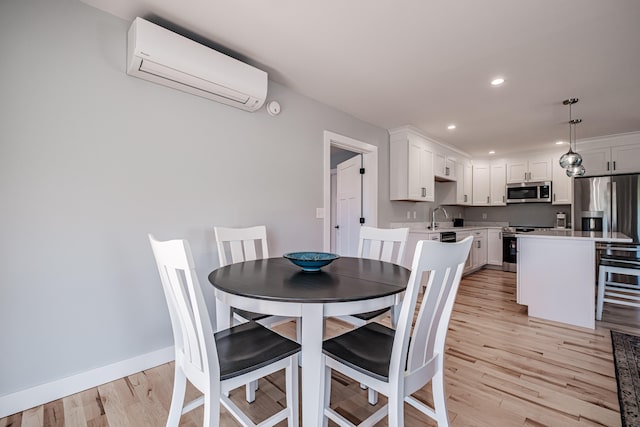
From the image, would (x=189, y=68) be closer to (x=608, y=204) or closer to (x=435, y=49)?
(x=435, y=49)

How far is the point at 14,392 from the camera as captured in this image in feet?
5.08

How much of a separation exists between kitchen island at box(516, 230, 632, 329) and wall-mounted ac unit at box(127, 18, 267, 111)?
307cm

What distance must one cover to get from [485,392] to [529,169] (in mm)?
5113

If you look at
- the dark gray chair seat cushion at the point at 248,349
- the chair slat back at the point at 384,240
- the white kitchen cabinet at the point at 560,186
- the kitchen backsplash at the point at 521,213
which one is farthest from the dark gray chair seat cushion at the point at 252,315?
the kitchen backsplash at the point at 521,213

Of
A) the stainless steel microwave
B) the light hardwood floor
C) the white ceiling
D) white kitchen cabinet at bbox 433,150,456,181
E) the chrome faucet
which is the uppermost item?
the white ceiling

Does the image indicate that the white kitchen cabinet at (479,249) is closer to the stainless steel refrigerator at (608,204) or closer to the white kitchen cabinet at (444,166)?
the white kitchen cabinet at (444,166)

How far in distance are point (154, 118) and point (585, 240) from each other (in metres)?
3.80

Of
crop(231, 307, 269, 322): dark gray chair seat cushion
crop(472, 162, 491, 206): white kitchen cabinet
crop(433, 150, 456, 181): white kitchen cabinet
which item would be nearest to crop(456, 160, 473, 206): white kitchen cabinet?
crop(472, 162, 491, 206): white kitchen cabinet

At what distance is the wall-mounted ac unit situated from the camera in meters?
1.77

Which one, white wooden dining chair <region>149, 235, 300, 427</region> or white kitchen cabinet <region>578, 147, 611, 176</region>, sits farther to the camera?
white kitchen cabinet <region>578, 147, 611, 176</region>

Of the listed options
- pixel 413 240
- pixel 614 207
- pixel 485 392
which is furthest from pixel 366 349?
pixel 614 207

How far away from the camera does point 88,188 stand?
176cm

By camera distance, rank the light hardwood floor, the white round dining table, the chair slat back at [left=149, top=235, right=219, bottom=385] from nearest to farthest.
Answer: the chair slat back at [left=149, top=235, right=219, bottom=385], the white round dining table, the light hardwood floor

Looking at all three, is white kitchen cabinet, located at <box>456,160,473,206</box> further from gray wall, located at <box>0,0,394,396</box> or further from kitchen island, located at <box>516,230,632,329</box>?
gray wall, located at <box>0,0,394,396</box>
